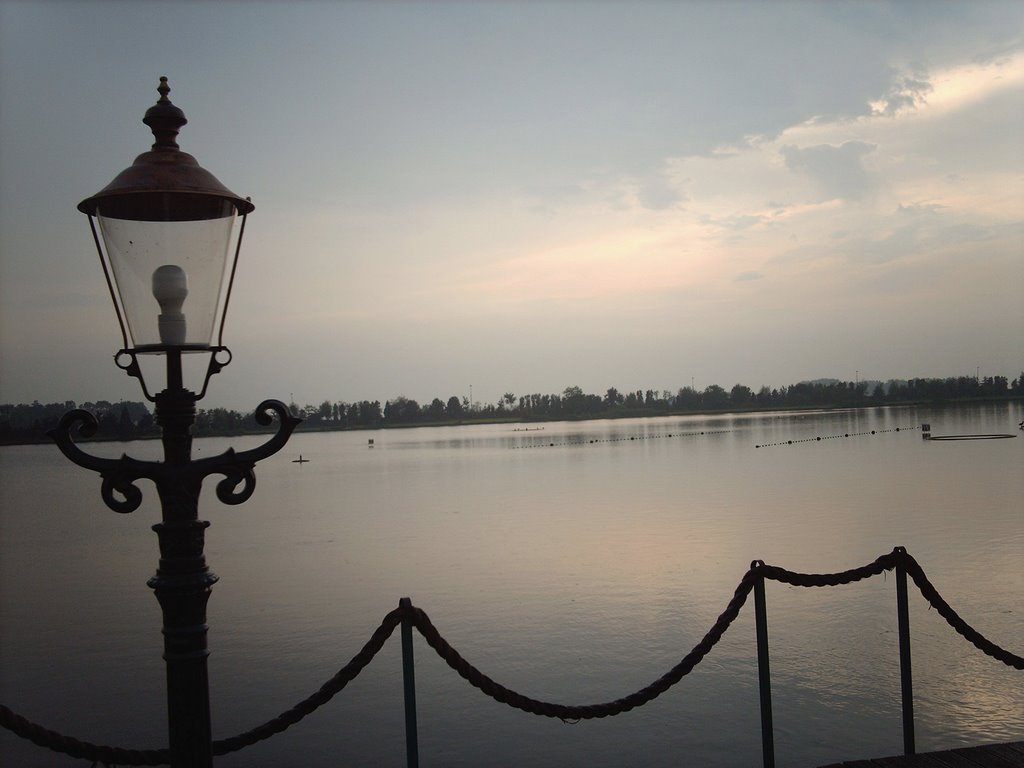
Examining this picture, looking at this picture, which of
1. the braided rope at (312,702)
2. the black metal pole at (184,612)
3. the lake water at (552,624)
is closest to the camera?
the black metal pole at (184,612)

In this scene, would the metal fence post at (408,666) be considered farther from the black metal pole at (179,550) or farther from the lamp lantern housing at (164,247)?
the lamp lantern housing at (164,247)

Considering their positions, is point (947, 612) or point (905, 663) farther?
point (947, 612)

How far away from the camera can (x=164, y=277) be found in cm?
325

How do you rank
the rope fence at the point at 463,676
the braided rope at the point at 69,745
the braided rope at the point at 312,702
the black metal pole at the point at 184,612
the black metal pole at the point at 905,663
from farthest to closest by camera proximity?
the black metal pole at the point at 905,663, the braided rope at the point at 312,702, the rope fence at the point at 463,676, the braided rope at the point at 69,745, the black metal pole at the point at 184,612

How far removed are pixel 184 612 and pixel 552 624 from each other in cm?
1052

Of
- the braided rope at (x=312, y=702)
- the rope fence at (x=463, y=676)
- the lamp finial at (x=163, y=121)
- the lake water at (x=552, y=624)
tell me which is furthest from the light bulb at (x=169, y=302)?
the lake water at (x=552, y=624)

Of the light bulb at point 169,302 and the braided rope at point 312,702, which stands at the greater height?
the light bulb at point 169,302

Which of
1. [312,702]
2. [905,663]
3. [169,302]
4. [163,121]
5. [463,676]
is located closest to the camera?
[169,302]

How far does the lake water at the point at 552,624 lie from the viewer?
9.06 m

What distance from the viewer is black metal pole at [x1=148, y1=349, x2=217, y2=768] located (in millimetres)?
3100

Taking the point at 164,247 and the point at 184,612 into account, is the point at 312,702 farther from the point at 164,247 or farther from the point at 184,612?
the point at 164,247

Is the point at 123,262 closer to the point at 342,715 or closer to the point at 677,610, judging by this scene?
the point at 342,715

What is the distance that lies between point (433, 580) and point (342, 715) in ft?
24.3

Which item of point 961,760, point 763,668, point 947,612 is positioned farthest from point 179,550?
point 947,612
